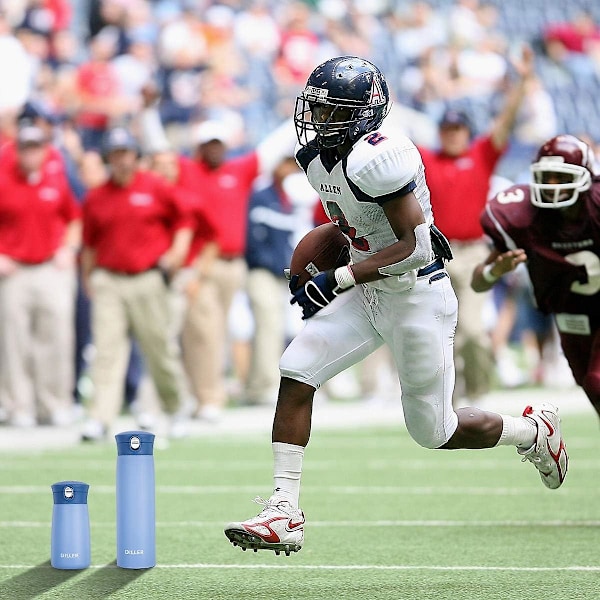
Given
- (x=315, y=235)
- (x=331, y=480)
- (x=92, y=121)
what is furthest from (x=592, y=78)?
(x=315, y=235)

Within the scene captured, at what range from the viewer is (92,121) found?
46.2ft

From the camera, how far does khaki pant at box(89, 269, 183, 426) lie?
9180mm

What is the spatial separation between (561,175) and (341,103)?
149 cm

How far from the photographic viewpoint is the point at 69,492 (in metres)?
4.77

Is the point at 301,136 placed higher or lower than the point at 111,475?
higher

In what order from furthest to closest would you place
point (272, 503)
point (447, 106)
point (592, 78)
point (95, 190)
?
point (592, 78) < point (447, 106) < point (95, 190) < point (272, 503)

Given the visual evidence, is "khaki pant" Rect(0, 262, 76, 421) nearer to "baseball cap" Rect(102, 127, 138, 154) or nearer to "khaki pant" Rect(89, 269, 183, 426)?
"khaki pant" Rect(89, 269, 183, 426)

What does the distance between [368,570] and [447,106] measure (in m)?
12.7

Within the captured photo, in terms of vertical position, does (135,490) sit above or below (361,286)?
below

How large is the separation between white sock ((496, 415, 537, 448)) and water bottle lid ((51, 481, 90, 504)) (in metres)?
1.56

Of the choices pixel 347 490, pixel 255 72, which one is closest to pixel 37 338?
pixel 347 490

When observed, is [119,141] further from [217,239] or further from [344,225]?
[344,225]

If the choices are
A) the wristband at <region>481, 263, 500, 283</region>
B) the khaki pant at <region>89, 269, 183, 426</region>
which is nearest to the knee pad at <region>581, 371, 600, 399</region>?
the wristband at <region>481, 263, 500, 283</region>

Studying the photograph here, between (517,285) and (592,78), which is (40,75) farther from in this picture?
(592,78)
